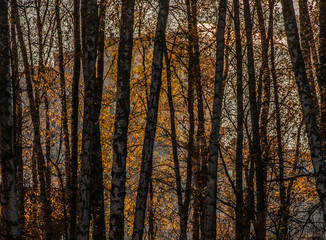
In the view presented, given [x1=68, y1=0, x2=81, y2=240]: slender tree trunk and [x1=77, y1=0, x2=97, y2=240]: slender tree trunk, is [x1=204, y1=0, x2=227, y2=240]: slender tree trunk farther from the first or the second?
[x1=68, y1=0, x2=81, y2=240]: slender tree trunk

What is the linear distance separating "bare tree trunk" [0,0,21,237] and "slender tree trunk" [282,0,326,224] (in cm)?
517

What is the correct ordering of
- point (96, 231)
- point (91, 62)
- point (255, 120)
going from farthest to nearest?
point (255, 120), point (96, 231), point (91, 62)

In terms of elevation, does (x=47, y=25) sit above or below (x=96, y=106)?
above

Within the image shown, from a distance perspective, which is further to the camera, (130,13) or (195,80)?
(195,80)

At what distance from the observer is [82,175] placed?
7750 mm

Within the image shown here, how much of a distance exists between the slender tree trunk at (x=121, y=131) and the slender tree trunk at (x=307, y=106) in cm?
321

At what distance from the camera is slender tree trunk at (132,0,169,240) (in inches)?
291

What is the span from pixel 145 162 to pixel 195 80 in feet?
14.5

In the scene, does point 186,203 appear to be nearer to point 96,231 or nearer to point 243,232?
point 243,232

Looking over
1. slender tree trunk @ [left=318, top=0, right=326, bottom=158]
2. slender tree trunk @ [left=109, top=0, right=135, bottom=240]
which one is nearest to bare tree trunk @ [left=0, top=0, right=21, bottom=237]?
slender tree trunk @ [left=109, top=0, right=135, bottom=240]

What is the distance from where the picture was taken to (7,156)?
5977mm

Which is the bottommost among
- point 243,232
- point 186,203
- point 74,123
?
point 243,232

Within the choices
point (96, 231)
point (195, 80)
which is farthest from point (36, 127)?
point (195, 80)

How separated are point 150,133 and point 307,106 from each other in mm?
3111
